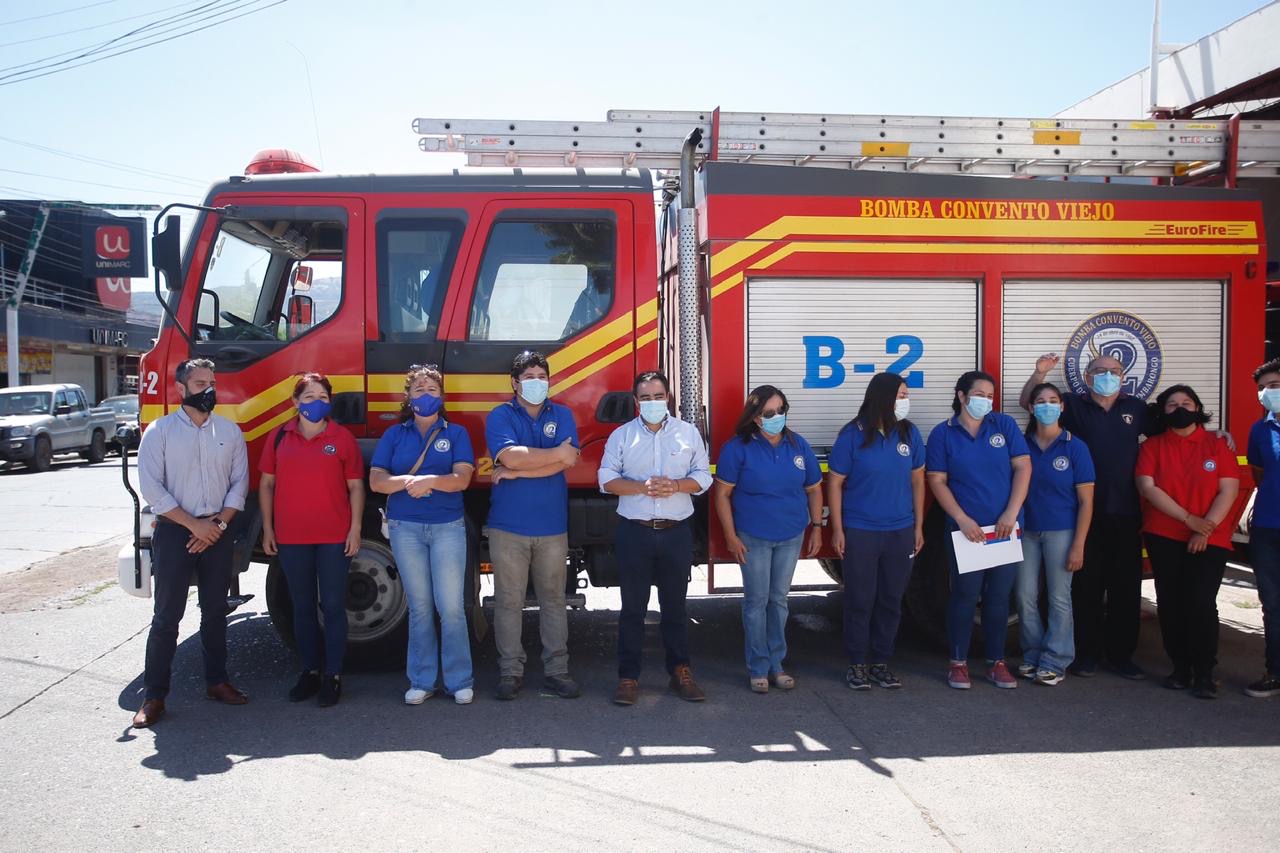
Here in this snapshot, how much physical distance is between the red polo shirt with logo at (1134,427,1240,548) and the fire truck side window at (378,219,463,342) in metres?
4.13

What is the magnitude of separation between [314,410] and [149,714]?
173 centimetres

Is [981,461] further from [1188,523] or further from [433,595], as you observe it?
[433,595]

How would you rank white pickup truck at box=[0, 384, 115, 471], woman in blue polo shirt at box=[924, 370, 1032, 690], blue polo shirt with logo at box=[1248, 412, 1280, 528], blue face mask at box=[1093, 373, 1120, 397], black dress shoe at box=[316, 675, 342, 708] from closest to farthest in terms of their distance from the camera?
black dress shoe at box=[316, 675, 342, 708] < blue polo shirt with logo at box=[1248, 412, 1280, 528] < woman in blue polo shirt at box=[924, 370, 1032, 690] < blue face mask at box=[1093, 373, 1120, 397] < white pickup truck at box=[0, 384, 115, 471]

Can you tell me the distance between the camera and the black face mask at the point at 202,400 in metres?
4.87

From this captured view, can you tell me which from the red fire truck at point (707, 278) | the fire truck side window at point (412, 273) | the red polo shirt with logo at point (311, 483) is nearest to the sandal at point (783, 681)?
the red fire truck at point (707, 278)

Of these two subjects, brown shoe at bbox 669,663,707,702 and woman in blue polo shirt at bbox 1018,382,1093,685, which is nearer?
brown shoe at bbox 669,663,707,702

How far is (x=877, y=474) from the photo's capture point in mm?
5168

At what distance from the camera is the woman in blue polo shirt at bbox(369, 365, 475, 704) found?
4.93 metres

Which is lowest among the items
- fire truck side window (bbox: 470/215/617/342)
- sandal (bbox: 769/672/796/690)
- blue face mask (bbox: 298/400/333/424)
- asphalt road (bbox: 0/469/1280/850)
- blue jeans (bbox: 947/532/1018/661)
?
asphalt road (bbox: 0/469/1280/850)

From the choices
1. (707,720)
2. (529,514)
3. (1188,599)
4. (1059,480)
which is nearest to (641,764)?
(707,720)

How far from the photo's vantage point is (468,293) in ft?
17.3

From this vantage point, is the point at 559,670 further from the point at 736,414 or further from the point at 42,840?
the point at 42,840

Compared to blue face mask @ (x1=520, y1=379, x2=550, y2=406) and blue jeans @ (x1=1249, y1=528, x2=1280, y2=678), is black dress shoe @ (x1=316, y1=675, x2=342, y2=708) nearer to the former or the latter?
Answer: blue face mask @ (x1=520, y1=379, x2=550, y2=406)

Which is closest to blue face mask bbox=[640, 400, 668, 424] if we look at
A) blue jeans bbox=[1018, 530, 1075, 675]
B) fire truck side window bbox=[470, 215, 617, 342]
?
fire truck side window bbox=[470, 215, 617, 342]
